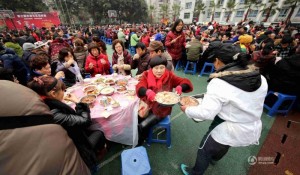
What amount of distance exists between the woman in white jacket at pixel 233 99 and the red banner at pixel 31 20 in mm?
27975

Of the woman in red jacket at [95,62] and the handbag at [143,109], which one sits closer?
the handbag at [143,109]

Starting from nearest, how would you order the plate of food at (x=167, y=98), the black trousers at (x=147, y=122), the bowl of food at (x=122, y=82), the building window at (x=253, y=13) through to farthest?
the plate of food at (x=167, y=98) → the black trousers at (x=147, y=122) → the bowl of food at (x=122, y=82) → the building window at (x=253, y=13)

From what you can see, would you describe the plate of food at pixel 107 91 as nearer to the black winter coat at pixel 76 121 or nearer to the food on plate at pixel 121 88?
the food on plate at pixel 121 88

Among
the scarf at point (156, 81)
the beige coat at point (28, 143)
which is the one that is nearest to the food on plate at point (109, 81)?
the scarf at point (156, 81)

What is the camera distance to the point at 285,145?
9.26ft

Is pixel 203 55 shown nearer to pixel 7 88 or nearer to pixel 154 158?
pixel 154 158

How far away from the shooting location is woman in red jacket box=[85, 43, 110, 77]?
3.64 meters

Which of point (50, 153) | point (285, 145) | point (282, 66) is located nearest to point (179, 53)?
point (282, 66)

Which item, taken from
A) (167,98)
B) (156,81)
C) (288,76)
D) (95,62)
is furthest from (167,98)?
(288,76)

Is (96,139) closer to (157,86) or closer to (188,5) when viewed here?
(157,86)

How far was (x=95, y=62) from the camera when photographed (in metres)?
3.80

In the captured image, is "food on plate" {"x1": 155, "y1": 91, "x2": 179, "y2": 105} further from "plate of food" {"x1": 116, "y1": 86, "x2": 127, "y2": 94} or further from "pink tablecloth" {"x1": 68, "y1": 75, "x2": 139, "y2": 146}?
"plate of food" {"x1": 116, "y1": 86, "x2": 127, "y2": 94}

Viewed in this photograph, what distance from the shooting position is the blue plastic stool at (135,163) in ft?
5.70

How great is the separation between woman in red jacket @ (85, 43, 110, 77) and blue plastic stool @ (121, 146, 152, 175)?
2.71m
